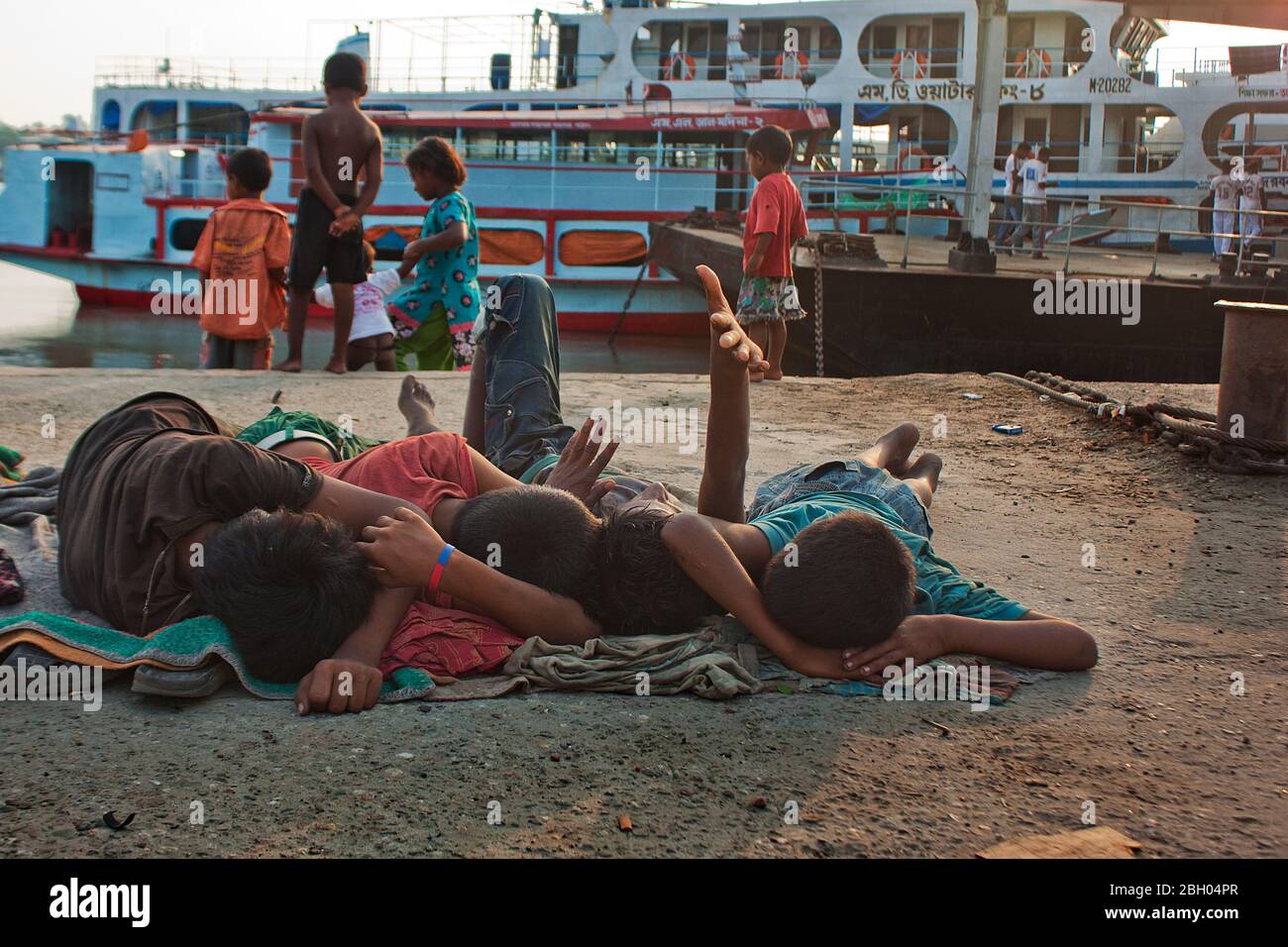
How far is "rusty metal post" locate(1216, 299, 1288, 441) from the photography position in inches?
195

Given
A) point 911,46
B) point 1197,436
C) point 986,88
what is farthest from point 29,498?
point 911,46

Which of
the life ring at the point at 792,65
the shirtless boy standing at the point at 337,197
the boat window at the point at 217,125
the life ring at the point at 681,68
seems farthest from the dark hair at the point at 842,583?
the boat window at the point at 217,125

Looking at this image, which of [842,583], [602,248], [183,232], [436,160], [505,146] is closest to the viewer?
[842,583]

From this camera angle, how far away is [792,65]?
25641 mm

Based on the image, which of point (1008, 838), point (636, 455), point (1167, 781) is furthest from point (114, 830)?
point (636, 455)

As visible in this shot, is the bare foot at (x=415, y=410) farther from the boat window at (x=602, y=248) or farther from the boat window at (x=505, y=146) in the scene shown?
the boat window at (x=505, y=146)

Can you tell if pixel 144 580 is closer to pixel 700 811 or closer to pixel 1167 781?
pixel 700 811

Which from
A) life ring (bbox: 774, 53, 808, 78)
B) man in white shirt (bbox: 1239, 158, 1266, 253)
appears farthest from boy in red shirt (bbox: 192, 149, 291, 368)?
life ring (bbox: 774, 53, 808, 78)

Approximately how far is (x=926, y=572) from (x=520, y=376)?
1.56 metres

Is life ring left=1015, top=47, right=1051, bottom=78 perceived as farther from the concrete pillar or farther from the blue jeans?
the blue jeans

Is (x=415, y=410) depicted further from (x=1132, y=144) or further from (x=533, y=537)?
(x=1132, y=144)

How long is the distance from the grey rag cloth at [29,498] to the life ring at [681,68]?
2389cm

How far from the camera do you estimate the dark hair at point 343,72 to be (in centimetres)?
665

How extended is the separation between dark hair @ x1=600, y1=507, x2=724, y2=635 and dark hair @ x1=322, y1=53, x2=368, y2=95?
15.6ft
